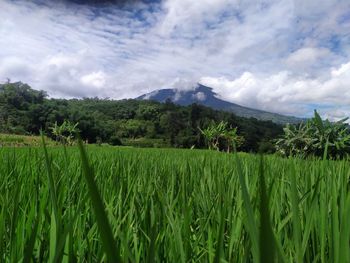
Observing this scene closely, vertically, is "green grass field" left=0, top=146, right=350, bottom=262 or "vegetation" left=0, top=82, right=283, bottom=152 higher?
"vegetation" left=0, top=82, right=283, bottom=152

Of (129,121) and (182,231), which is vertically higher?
(129,121)

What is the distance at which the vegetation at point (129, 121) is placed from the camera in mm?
65625

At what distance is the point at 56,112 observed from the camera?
68.8 meters

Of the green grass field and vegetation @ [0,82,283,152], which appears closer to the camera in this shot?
the green grass field

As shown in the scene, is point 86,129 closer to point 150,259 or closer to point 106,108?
point 106,108

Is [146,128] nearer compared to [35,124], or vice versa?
[35,124]

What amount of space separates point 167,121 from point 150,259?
7868 cm

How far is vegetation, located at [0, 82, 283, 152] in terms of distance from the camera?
65625mm

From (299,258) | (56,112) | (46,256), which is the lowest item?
(46,256)

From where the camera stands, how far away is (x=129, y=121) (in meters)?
88.0

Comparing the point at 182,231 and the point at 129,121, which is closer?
the point at 182,231

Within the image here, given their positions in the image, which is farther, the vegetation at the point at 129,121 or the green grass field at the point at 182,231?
the vegetation at the point at 129,121

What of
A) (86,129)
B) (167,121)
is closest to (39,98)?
(86,129)

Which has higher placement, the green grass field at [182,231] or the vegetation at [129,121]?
the vegetation at [129,121]
